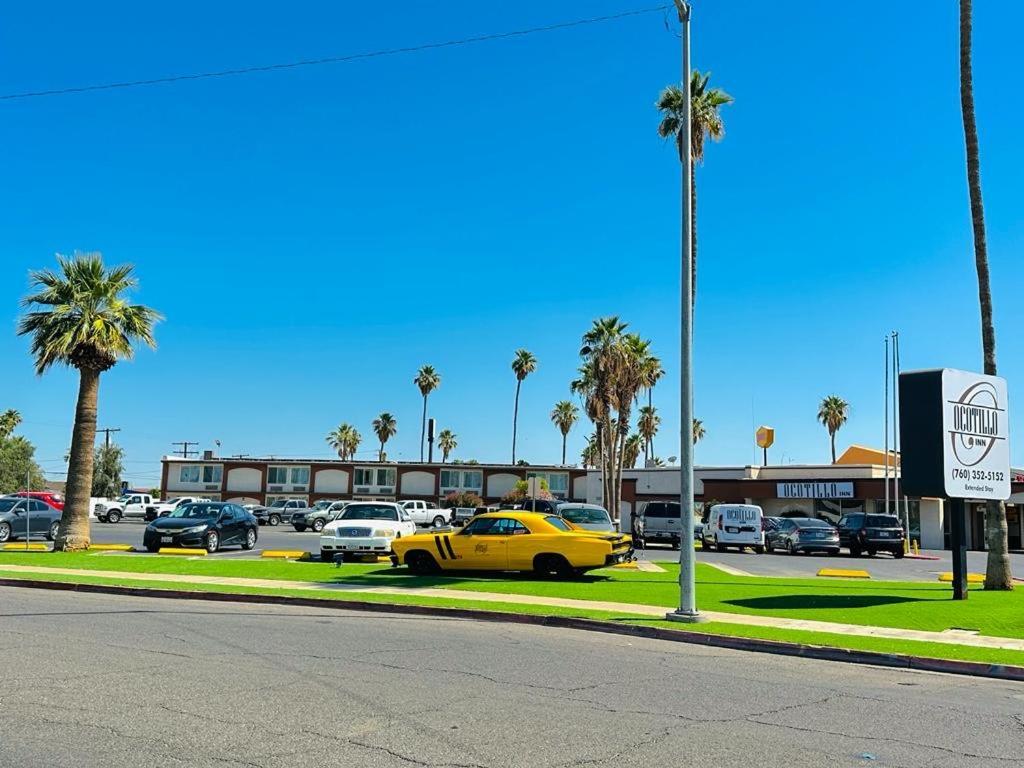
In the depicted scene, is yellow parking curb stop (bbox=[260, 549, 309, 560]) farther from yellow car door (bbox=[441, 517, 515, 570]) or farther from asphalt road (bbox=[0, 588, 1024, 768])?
asphalt road (bbox=[0, 588, 1024, 768])

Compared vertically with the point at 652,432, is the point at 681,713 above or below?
below

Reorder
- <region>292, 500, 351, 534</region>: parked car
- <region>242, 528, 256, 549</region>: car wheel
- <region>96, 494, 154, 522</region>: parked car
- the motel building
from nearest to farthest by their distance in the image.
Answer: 1. <region>242, 528, 256, 549</region>: car wheel
2. <region>292, 500, 351, 534</region>: parked car
3. the motel building
4. <region>96, 494, 154, 522</region>: parked car

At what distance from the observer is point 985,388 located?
17.7 m

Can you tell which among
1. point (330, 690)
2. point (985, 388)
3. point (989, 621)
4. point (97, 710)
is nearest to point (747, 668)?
point (330, 690)

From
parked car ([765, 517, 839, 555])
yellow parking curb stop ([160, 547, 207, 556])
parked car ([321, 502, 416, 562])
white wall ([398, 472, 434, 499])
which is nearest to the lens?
parked car ([321, 502, 416, 562])

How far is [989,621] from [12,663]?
43.5ft

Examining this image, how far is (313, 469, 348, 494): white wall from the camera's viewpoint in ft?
249

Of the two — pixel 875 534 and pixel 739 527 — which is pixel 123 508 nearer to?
pixel 739 527

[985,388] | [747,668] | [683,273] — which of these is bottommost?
[747,668]

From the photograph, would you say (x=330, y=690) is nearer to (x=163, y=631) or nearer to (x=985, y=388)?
(x=163, y=631)

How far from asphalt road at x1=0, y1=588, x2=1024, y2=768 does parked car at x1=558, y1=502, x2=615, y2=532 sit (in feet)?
48.9

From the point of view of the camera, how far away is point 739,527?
115ft

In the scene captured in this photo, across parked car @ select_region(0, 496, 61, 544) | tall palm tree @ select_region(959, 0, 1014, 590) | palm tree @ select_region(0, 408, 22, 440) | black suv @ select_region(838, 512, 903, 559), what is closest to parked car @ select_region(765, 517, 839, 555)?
black suv @ select_region(838, 512, 903, 559)

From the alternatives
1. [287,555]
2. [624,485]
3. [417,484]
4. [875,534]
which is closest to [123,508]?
[417,484]
